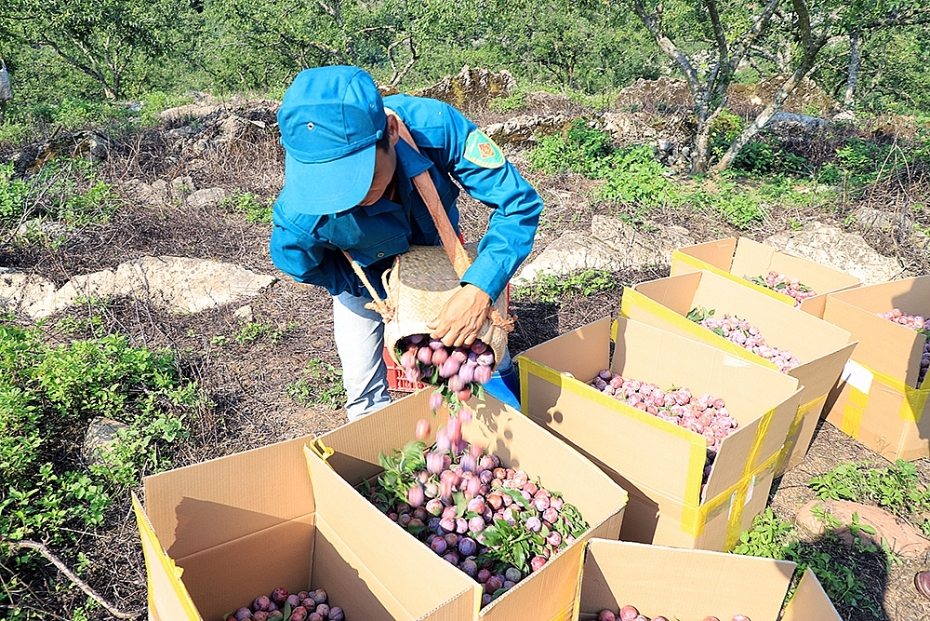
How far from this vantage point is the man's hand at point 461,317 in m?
1.70

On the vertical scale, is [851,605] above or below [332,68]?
below

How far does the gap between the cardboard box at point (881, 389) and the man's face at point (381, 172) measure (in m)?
2.28

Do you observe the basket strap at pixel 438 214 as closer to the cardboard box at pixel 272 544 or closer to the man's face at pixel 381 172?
the man's face at pixel 381 172

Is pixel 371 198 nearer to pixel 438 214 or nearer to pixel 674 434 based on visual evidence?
pixel 438 214

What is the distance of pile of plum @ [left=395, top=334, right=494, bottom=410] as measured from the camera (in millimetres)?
1812

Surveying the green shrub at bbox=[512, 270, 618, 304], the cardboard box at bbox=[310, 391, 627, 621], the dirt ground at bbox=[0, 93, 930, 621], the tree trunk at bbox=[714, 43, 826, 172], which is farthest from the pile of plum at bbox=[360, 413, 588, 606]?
the tree trunk at bbox=[714, 43, 826, 172]

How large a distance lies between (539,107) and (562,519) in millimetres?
10668

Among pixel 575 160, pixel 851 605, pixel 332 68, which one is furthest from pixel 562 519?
pixel 575 160

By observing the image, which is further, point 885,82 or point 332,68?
point 885,82

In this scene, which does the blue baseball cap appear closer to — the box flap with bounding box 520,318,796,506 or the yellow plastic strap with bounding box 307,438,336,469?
the yellow plastic strap with bounding box 307,438,336,469

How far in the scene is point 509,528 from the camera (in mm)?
1868

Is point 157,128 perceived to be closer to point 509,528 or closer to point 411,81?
point 509,528

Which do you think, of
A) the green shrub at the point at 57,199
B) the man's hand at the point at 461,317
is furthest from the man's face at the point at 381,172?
the green shrub at the point at 57,199

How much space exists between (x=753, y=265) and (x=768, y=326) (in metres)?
0.86
